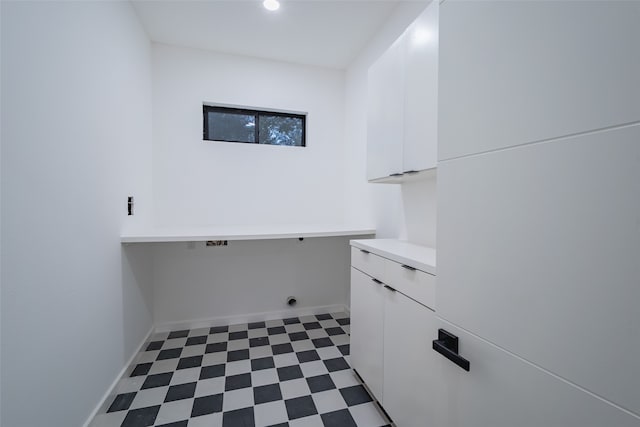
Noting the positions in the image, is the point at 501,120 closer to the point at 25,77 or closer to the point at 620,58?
the point at 620,58

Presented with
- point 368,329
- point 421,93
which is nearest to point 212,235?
point 368,329

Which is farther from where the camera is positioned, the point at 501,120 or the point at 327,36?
the point at 327,36

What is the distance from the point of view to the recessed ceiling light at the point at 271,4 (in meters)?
1.89

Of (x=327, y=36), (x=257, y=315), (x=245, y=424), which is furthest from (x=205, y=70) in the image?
(x=245, y=424)

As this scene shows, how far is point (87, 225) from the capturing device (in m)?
1.36

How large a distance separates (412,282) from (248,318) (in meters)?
1.98

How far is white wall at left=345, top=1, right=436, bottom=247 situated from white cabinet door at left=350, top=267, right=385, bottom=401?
46 cm

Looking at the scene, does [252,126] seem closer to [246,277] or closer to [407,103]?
[246,277]

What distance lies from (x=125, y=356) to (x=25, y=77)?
170 centimetres

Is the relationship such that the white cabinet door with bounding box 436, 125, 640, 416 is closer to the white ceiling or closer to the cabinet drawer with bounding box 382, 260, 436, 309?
the cabinet drawer with bounding box 382, 260, 436, 309

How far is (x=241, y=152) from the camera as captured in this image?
103 inches

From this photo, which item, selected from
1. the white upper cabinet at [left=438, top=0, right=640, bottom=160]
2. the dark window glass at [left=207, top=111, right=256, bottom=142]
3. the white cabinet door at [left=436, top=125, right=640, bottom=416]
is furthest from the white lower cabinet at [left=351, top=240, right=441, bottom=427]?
the dark window glass at [left=207, top=111, right=256, bottom=142]

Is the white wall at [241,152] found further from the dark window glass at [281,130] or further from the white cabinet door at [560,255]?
the white cabinet door at [560,255]

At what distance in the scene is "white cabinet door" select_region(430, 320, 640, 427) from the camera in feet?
1.69
